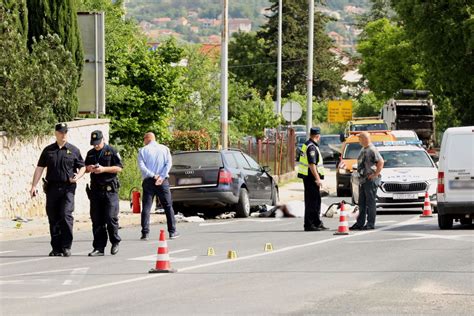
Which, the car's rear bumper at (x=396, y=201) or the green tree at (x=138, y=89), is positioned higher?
the green tree at (x=138, y=89)

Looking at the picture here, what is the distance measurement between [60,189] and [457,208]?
803cm

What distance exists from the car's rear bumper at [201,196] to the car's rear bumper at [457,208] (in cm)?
625

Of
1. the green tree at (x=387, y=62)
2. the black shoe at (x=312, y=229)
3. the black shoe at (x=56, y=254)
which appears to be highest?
the green tree at (x=387, y=62)

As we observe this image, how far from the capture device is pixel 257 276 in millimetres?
15156

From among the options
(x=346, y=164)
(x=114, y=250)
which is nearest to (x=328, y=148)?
(x=346, y=164)

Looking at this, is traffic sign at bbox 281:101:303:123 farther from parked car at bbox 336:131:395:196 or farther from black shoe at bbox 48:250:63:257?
black shoe at bbox 48:250:63:257

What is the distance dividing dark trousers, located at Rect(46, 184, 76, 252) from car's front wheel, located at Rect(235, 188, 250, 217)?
34.9 feet

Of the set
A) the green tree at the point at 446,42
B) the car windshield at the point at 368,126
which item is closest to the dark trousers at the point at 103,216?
the green tree at the point at 446,42

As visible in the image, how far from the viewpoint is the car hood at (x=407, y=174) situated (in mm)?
29219

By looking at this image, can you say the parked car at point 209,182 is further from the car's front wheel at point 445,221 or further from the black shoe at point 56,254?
the black shoe at point 56,254

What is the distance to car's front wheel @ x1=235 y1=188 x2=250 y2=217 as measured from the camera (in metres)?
29.0

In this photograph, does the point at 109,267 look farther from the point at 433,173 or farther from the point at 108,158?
the point at 433,173

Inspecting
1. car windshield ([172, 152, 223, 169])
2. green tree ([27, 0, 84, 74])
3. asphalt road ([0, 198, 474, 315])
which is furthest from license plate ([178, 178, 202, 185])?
asphalt road ([0, 198, 474, 315])

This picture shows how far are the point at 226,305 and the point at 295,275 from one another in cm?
300
